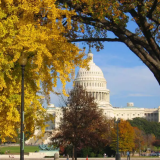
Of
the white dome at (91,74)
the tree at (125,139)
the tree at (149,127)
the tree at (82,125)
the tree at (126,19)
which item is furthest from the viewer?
the white dome at (91,74)

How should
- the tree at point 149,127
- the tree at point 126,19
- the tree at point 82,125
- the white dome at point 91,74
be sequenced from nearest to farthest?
the tree at point 126,19 < the tree at point 82,125 < the tree at point 149,127 < the white dome at point 91,74

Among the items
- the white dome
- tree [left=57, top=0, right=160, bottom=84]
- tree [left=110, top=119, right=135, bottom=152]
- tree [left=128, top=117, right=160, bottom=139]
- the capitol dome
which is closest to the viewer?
tree [left=57, top=0, right=160, bottom=84]

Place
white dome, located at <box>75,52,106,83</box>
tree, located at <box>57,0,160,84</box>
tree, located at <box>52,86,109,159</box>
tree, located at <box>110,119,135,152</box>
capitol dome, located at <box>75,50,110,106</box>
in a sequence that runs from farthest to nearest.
A: white dome, located at <box>75,52,106,83</box>
capitol dome, located at <box>75,50,110,106</box>
tree, located at <box>110,119,135,152</box>
tree, located at <box>52,86,109,159</box>
tree, located at <box>57,0,160,84</box>

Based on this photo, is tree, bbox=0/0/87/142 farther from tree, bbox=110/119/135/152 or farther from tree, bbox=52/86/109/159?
tree, bbox=110/119/135/152

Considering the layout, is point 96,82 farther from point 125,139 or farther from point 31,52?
point 31,52

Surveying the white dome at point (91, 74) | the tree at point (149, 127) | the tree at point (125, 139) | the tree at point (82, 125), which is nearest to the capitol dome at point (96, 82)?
the white dome at point (91, 74)

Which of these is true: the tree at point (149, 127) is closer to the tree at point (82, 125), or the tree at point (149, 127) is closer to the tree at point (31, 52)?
the tree at point (82, 125)

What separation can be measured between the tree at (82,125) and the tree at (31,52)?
68.2ft

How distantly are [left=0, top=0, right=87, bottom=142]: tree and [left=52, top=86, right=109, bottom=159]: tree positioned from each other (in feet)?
68.2

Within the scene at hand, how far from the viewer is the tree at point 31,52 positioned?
14938mm

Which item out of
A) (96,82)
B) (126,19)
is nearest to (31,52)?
(126,19)

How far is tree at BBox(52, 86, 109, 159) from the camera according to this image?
37.8 metres

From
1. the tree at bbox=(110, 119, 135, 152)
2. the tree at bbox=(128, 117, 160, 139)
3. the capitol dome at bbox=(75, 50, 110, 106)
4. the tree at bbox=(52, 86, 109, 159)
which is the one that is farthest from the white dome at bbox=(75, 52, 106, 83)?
the tree at bbox=(52, 86, 109, 159)

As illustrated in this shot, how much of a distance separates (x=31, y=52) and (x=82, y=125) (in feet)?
76.0
